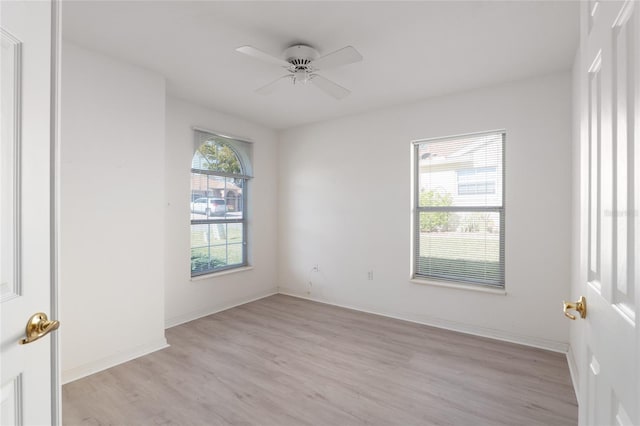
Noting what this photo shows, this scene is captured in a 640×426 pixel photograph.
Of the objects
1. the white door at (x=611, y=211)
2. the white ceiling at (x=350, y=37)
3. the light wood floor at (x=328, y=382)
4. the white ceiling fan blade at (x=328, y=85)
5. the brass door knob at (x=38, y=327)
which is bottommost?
the light wood floor at (x=328, y=382)

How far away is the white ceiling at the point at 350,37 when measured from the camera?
2.11 m

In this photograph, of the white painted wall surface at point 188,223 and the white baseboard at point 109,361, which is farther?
the white painted wall surface at point 188,223

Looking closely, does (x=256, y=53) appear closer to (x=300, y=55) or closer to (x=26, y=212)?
(x=300, y=55)

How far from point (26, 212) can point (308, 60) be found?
7.20 feet

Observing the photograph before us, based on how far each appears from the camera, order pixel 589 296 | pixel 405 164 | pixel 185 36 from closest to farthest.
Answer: pixel 589 296 → pixel 185 36 → pixel 405 164

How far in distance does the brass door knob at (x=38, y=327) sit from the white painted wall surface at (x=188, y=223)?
2.93 metres

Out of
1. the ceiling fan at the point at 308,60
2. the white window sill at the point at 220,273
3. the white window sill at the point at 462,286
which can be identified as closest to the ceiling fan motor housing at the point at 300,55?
the ceiling fan at the point at 308,60

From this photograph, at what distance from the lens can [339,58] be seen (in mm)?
2244

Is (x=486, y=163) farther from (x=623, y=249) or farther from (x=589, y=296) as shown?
(x=623, y=249)

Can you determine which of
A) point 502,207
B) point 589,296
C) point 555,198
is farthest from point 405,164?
point 589,296

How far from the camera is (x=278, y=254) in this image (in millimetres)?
5281

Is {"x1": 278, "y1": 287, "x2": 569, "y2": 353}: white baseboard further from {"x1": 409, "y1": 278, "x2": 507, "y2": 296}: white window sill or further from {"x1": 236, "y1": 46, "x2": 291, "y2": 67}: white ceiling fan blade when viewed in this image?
{"x1": 236, "y1": 46, "x2": 291, "y2": 67}: white ceiling fan blade

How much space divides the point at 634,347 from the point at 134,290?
334cm

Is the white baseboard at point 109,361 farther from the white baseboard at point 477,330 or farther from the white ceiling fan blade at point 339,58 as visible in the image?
the white ceiling fan blade at point 339,58
